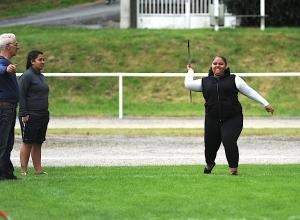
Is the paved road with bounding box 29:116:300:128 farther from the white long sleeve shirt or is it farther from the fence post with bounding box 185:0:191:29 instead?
the fence post with bounding box 185:0:191:29

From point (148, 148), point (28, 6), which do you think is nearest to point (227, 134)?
point (148, 148)

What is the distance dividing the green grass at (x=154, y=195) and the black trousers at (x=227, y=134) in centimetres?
31

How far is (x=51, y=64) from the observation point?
3173cm

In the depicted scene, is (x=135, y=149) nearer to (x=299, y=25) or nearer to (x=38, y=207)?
(x=38, y=207)

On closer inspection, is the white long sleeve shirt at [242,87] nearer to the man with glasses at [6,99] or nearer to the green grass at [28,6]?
the man with glasses at [6,99]

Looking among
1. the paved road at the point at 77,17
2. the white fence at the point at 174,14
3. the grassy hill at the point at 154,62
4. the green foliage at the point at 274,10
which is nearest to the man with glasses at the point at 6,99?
the grassy hill at the point at 154,62

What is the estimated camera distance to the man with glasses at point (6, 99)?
14875mm

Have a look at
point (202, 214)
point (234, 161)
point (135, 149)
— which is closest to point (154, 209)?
point (202, 214)

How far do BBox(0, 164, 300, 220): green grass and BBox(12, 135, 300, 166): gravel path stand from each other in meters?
2.37

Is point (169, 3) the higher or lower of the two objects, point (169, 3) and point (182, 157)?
the higher

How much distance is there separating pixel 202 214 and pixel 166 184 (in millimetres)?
2419

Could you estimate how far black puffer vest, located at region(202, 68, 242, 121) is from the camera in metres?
15.6

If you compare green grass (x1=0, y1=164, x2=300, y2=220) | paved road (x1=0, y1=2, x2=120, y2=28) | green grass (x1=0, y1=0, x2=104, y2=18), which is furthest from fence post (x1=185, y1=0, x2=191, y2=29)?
green grass (x1=0, y1=164, x2=300, y2=220)

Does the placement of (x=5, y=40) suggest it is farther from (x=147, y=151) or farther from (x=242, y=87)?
(x=147, y=151)
